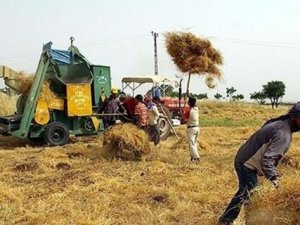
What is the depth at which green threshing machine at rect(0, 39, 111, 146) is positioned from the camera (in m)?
14.0

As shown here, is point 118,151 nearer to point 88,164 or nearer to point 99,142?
point 88,164

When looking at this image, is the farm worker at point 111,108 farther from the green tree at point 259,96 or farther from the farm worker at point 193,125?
the green tree at point 259,96

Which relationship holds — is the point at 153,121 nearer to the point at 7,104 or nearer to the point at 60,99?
the point at 60,99

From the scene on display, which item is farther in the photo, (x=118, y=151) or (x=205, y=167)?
(x=118, y=151)

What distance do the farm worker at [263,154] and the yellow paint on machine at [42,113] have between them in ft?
30.6

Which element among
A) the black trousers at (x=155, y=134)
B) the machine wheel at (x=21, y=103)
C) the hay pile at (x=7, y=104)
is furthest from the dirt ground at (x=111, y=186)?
the hay pile at (x=7, y=104)

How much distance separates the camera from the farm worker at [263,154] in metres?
5.01

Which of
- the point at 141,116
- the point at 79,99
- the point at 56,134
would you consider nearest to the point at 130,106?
the point at 141,116

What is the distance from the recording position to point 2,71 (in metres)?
14.9

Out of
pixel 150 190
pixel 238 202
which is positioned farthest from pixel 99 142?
pixel 238 202

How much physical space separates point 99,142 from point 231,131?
673 centimetres

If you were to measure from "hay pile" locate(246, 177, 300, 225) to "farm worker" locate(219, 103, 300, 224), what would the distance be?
0.14 meters

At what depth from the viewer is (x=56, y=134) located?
47.5ft

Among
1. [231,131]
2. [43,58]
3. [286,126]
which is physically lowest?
[231,131]
